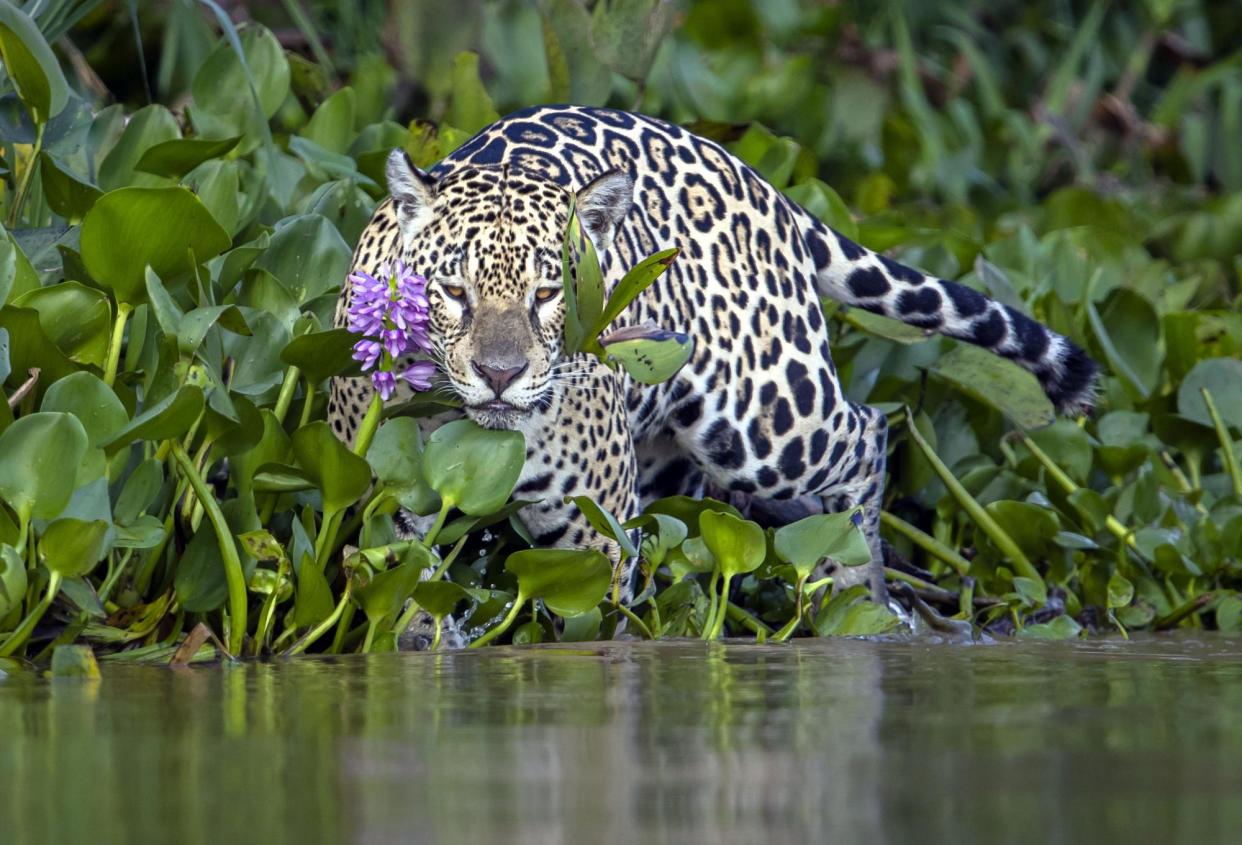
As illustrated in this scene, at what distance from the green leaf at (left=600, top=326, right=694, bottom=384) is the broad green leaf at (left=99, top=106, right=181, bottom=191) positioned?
1819 mm

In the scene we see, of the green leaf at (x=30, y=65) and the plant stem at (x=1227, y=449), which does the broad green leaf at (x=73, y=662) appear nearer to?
the green leaf at (x=30, y=65)

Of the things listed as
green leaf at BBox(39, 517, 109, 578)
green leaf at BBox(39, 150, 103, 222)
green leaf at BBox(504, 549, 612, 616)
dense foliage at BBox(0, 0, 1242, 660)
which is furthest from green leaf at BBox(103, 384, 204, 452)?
green leaf at BBox(39, 150, 103, 222)

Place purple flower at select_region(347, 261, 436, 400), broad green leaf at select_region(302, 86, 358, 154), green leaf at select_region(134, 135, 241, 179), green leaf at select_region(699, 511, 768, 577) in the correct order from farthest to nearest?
broad green leaf at select_region(302, 86, 358, 154), green leaf at select_region(134, 135, 241, 179), green leaf at select_region(699, 511, 768, 577), purple flower at select_region(347, 261, 436, 400)

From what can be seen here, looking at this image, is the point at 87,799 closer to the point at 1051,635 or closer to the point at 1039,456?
the point at 1051,635

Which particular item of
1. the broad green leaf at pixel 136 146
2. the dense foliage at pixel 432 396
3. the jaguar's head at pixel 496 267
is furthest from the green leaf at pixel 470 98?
the jaguar's head at pixel 496 267

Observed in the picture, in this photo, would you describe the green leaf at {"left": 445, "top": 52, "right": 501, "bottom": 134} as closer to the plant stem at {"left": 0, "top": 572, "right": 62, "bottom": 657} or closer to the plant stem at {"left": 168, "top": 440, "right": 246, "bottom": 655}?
the plant stem at {"left": 168, "top": 440, "right": 246, "bottom": 655}

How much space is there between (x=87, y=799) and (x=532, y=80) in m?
5.25

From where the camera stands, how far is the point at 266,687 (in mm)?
3584

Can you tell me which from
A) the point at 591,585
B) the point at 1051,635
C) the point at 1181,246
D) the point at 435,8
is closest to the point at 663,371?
the point at 591,585

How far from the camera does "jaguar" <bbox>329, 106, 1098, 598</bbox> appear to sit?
14.9 feet

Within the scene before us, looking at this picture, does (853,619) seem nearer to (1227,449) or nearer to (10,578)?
(1227,449)

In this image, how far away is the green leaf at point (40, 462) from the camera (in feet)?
12.7

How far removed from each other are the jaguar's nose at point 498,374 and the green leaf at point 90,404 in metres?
0.82

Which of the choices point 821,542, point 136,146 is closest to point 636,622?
point 821,542
